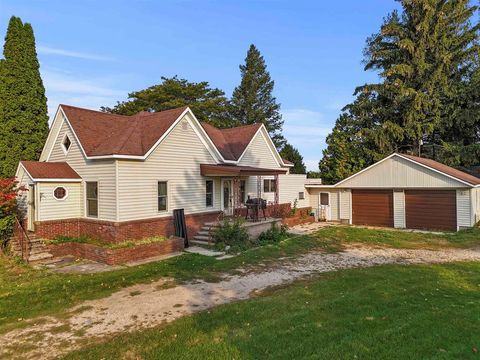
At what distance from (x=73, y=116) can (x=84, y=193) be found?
151 inches

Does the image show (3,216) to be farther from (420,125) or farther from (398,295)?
(420,125)

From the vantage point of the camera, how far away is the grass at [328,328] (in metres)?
5.02

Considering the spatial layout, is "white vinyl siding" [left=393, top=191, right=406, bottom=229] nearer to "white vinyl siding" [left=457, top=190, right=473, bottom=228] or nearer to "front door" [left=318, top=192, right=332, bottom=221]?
"white vinyl siding" [left=457, top=190, right=473, bottom=228]

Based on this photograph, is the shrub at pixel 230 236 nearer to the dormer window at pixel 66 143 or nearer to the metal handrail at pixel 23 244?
the metal handrail at pixel 23 244

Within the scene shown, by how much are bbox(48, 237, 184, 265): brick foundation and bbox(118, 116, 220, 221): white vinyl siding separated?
170 cm

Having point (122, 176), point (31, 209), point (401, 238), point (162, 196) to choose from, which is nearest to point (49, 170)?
point (31, 209)

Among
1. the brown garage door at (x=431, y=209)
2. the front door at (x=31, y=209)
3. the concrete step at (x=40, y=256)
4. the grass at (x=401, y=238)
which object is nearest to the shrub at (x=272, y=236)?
the grass at (x=401, y=238)

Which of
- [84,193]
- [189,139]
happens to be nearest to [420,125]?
[189,139]

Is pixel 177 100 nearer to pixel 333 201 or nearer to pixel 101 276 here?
pixel 333 201

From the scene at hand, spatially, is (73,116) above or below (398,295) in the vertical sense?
above

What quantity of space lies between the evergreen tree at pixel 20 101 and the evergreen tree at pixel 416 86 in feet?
72.8

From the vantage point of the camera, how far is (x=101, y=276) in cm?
1020

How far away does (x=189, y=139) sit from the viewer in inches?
651

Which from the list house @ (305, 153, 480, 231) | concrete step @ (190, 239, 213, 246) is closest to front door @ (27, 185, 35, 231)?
concrete step @ (190, 239, 213, 246)
